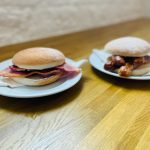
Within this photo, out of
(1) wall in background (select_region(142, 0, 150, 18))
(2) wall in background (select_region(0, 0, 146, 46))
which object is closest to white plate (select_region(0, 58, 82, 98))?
(2) wall in background (select_region(0, 0, 146, 46))

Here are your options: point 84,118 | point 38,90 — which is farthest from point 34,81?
point 84,118

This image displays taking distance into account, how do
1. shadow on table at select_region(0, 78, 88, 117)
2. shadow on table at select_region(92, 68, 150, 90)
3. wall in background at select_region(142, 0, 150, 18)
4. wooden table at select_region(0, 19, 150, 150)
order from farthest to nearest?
wall in background at select_region(142, 0, 150, 18) < shadow on table at select_region(92, 68, 150, 90) < shadow on table at select_region(0, 78, 88, 117) < wooden table at select_region(0, 19, 150, 150)

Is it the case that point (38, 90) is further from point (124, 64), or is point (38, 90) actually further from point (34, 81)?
point (124, 64)

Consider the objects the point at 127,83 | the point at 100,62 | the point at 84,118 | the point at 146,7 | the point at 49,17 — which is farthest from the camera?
the point at 146,7

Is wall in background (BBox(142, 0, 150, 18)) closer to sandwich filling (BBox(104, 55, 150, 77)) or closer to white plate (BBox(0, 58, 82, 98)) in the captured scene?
sandwich filling (BBox(104, 55, 150, 77))

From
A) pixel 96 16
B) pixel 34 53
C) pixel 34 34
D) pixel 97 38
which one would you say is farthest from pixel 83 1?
pixel 34 53

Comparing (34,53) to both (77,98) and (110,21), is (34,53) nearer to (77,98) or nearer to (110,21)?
(77,98)
